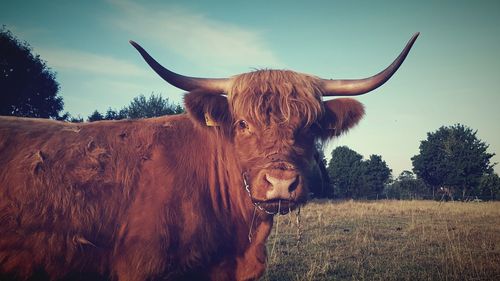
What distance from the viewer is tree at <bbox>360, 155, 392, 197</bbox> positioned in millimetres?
42781

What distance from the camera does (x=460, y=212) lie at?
54.2 ft

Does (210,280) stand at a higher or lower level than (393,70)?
lower

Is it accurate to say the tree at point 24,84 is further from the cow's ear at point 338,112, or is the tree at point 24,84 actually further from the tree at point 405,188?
the tree at point 405,188

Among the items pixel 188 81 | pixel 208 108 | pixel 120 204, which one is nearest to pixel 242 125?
pixel 208 108

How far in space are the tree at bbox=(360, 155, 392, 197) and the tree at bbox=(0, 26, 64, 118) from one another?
118 ft

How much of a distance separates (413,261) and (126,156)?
597 cm

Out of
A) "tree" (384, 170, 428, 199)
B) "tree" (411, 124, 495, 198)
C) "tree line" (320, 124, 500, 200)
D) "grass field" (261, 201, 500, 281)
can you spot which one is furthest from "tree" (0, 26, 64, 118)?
"tree" (411, 124, 495, 198)

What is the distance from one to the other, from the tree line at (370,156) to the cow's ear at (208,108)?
22.1 m

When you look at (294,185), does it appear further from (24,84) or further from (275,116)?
(24,84)

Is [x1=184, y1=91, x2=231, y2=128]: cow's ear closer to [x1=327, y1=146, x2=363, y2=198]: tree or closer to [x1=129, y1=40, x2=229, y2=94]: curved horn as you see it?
[x1=129, y1=40, x2=229, y2=94]: curved horn

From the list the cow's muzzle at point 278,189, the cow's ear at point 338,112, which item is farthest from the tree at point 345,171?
the cow's muzzle at point 278,189

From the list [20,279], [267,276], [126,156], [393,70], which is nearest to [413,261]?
[267,276]

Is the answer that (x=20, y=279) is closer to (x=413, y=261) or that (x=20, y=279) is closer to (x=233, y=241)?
(x=233, y=241)

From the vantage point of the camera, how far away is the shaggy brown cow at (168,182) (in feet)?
10.2
